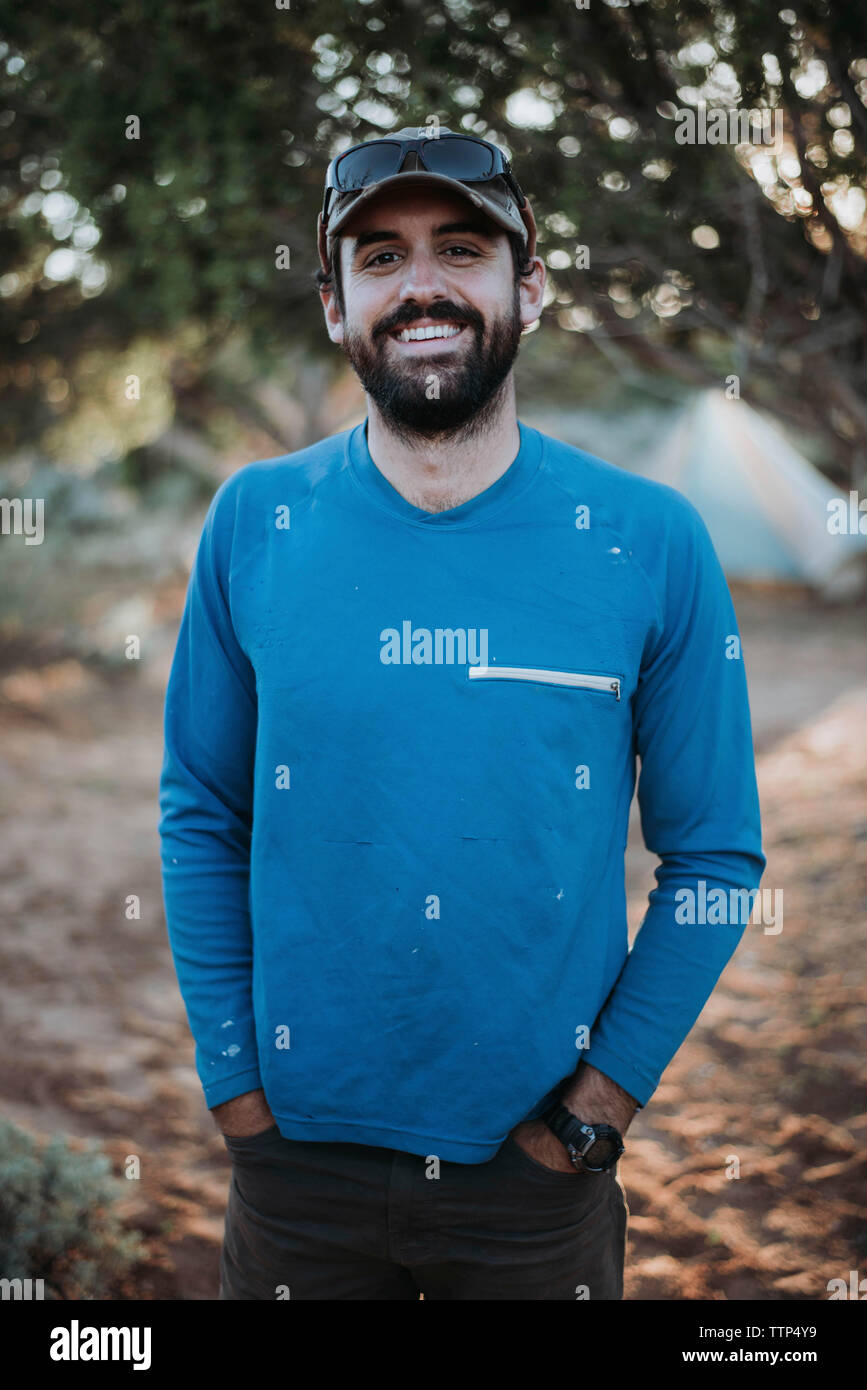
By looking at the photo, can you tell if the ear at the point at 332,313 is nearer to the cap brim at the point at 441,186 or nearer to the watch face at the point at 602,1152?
the cap brim at the point at 441,186

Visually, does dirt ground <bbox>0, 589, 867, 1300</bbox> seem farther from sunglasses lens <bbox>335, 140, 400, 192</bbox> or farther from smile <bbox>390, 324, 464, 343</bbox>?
sunglasses lens <bbox>335, 140, 400, 192</bbox>

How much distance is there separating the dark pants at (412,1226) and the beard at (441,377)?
1.21 metres

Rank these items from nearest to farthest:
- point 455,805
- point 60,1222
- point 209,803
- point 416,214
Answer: point 455,805 < point 416,214 < point 209,803 < point 60,1222

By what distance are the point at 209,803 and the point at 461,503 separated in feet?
2.32

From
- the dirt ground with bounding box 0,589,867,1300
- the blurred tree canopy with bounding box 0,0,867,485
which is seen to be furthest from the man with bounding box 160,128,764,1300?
the blurred tree canopy with bounding box 0,0,867,485

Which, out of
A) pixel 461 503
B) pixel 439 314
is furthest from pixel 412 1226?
pixel 439 314

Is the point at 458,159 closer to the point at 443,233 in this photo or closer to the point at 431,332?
the point at 443,233

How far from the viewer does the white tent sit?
47.9ft

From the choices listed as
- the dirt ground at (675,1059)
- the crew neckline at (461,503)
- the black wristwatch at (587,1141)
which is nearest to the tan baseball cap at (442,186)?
the crew neckline at (461,503)

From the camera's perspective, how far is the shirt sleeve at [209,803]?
178 cm

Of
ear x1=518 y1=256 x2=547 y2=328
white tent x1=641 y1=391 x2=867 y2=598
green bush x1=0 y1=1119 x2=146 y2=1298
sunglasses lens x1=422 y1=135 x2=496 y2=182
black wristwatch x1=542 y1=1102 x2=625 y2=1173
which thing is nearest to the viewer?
black wristwatch x1=542 y1=1102 x2=625 y2=1173

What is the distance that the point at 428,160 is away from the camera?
1.70 meters

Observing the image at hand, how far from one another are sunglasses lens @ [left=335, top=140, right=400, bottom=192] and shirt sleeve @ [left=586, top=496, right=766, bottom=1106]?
0.77 meters

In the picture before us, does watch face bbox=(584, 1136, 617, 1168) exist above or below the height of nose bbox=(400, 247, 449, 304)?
below
